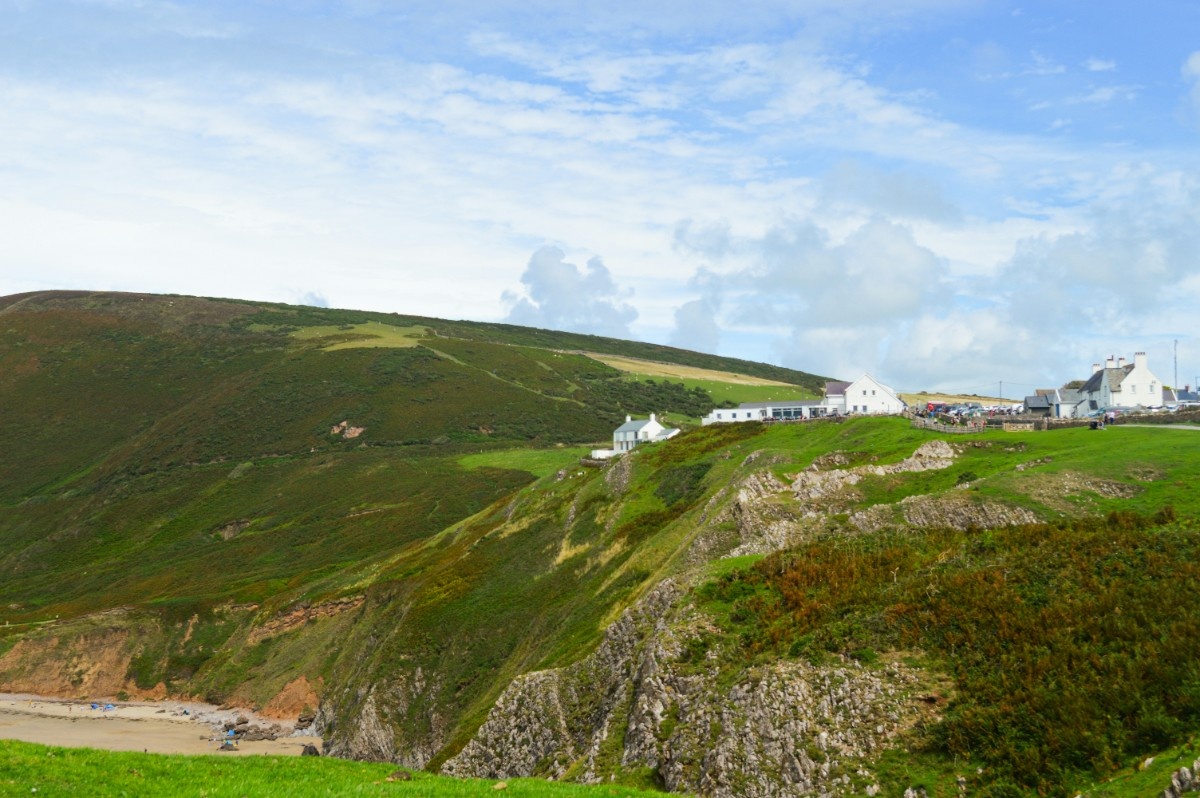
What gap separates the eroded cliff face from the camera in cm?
A: 2589

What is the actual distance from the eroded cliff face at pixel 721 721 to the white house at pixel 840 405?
272 ft

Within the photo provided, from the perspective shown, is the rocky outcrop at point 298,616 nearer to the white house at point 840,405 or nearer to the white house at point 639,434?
the white house at point 639,434

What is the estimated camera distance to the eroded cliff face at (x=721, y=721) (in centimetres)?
2589

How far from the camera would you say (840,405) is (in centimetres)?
13200

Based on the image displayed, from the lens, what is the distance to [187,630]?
5025 inches

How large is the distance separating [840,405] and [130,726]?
330 ft

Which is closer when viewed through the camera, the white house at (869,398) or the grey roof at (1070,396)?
the grey roof at (1070,396)

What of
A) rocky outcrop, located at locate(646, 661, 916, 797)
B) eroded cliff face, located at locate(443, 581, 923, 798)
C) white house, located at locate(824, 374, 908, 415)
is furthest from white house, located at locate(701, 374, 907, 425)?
rocky outcrop, located at locate(646, 661, 916, 797)

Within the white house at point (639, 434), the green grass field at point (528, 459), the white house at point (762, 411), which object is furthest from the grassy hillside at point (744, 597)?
the white house at point (762, 411)

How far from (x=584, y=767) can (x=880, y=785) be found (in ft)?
39.5

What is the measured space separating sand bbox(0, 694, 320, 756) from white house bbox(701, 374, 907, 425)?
230 ft

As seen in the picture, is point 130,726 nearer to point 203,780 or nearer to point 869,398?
point 203,780

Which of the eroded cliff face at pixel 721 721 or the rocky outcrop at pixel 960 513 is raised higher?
the rocky outcrop at pixel 960 513

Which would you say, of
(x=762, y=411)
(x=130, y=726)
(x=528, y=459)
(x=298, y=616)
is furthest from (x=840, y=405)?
(x=130, y=726)
